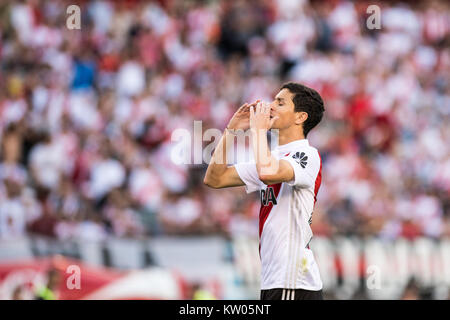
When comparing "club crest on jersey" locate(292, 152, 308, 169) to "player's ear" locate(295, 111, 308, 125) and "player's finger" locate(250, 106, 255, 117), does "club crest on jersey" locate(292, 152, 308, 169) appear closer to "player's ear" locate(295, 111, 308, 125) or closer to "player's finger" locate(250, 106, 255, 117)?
"player's ear" locate(295, 111, 308, 125)

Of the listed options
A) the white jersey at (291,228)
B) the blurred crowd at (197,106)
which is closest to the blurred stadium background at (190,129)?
the blurred crowd at (197,106)

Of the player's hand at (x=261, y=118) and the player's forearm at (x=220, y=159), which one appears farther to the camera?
the player's forearm at (x=220, y=159)

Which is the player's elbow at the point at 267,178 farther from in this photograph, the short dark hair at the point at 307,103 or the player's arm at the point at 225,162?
the short dark hair at the point at 307,103

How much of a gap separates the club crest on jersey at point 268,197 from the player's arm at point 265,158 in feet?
0.99

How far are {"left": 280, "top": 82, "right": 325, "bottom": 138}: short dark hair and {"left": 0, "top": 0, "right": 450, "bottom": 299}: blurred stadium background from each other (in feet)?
15.8

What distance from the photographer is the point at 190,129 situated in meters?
15.1

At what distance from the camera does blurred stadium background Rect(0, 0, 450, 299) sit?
12.4 meters

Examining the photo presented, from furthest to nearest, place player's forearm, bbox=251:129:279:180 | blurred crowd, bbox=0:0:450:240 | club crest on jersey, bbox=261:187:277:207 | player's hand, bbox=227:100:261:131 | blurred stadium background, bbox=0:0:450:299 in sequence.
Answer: blurred crowd, bbox=0:0:450:240 < blurred stadium background, bbox=0:0:450:299 < player's hand, bbox=227:100:261:131 < club crest on jersey, bbox=261:187:277:207 < player's forearm, bbox=251:129:279:180

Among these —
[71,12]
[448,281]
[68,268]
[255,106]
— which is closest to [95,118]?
[71,12]

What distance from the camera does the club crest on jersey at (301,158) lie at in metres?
6.20

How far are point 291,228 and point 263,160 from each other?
62 cm

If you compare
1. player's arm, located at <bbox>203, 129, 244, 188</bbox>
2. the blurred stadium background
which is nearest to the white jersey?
player's arm, located at <bbox>203, 129, 244, 188</bbox>

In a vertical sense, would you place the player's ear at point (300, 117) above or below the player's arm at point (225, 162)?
above
